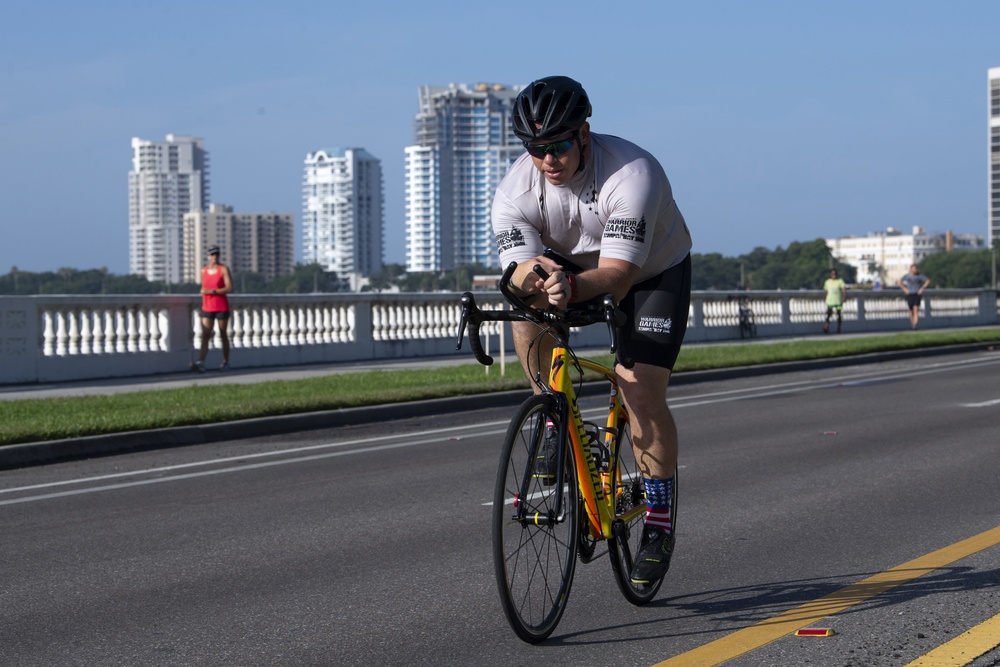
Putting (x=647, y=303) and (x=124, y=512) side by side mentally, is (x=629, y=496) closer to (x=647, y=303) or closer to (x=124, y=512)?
(x=647, y=303)

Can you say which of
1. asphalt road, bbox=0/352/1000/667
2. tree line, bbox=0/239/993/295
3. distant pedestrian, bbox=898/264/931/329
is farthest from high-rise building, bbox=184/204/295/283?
asphalt road, bbox=0/352/1000/667

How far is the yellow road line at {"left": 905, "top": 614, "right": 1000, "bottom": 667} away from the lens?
4.31m

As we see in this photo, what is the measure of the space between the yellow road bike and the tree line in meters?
2.63

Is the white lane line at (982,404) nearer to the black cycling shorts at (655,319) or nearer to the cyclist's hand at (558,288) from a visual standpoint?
the black cycling shorts at (655,319)

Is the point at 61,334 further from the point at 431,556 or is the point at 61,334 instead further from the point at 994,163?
the point at 994,163

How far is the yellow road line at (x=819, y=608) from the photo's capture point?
4523mm

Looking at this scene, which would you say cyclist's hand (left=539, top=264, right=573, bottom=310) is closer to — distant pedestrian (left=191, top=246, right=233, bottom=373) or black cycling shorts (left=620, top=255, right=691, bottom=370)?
black cycling shorts (left=620, top=255, right=691, bottom=370)

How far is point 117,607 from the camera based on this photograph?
18.0 feet

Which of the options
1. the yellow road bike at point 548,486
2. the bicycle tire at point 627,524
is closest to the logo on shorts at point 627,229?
the yellow road bike at point 548,486

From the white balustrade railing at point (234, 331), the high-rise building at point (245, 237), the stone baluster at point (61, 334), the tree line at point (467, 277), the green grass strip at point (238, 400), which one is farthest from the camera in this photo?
the high-rise building at point (245, 237)

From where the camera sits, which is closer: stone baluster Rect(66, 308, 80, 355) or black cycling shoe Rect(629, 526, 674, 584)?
black cycling shoe Rect(629, 526, 674, 584)

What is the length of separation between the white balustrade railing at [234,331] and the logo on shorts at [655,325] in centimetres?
1424

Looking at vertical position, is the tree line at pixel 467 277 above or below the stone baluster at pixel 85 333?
above

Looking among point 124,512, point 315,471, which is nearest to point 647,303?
point 124,512
